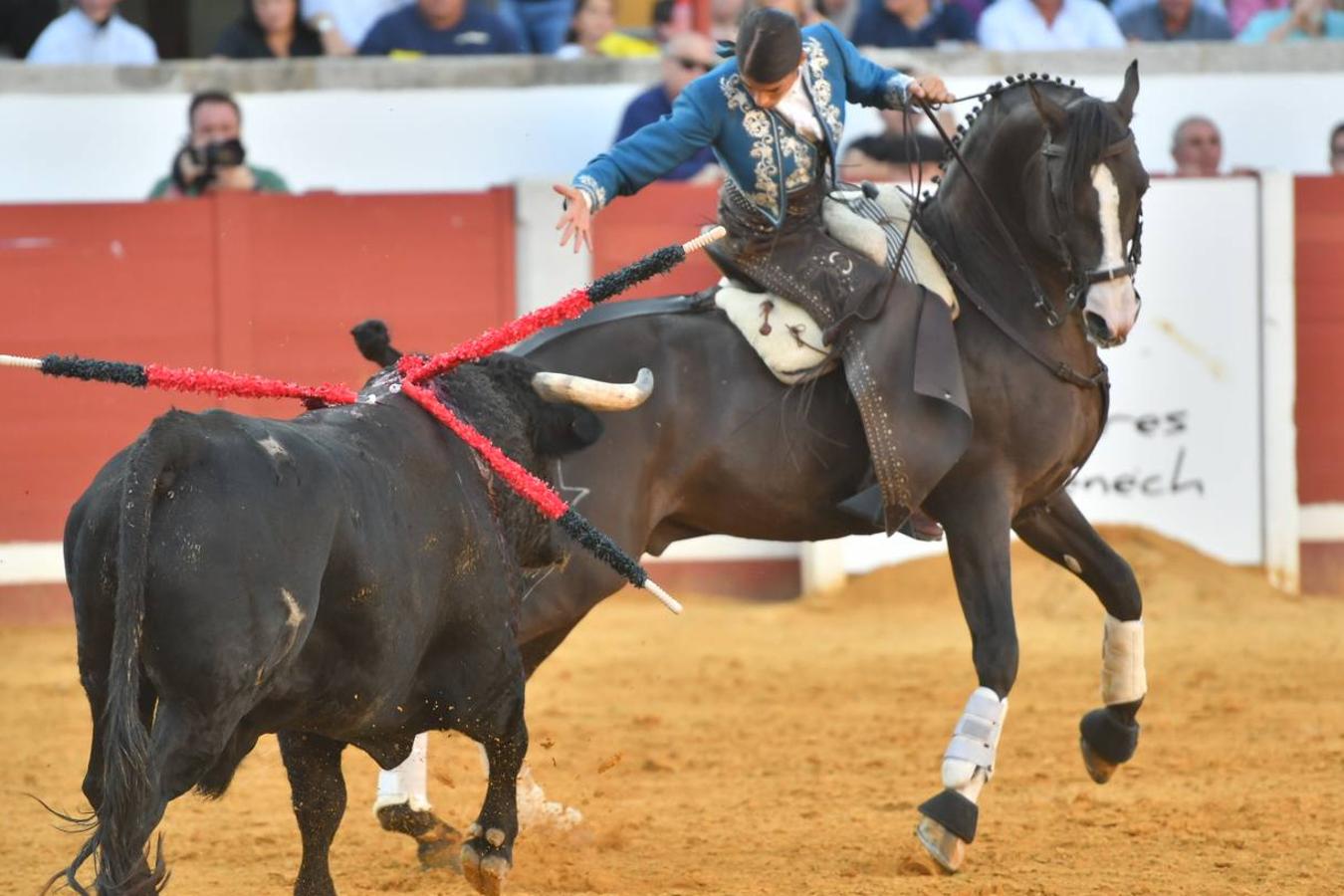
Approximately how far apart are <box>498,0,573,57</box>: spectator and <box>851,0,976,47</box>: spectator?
60.1 inches

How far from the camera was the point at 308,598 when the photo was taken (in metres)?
3.46

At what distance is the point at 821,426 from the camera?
5.30m

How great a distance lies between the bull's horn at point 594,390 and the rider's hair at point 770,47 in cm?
114

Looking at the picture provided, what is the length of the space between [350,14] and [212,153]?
1.63 metres

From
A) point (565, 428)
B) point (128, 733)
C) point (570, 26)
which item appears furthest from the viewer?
point (570, 26)

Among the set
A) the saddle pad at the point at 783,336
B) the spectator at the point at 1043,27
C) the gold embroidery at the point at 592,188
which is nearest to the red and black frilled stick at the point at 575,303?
the gold embroidery at the point at 592,188

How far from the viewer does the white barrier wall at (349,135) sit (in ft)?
33.0

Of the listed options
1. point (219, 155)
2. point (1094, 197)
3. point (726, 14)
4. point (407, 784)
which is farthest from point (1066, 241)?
point (726, 14)

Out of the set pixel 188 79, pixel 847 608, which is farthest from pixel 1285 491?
pixel 188 79

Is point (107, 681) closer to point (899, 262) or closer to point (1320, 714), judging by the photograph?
point (899, 262)

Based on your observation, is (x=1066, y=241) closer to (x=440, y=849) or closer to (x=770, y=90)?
(x=770, y=90)

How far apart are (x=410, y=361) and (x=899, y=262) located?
1.63 meters

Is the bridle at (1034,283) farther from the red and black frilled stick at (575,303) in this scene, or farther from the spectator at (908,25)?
the spectator at (908,25)

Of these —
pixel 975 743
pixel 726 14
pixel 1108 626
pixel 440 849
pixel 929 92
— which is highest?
pixel 726 14
